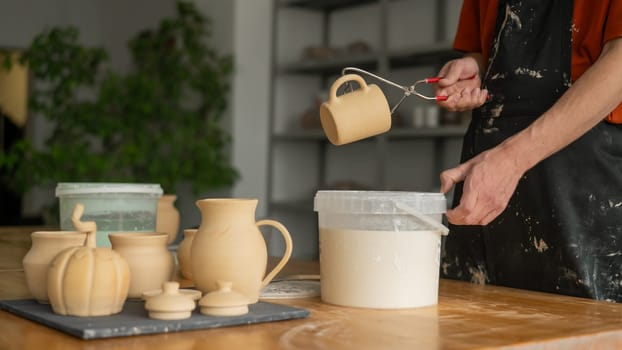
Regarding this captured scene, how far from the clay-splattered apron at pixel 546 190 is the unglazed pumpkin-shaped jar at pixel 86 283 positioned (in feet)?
2.92

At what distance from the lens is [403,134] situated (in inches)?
169

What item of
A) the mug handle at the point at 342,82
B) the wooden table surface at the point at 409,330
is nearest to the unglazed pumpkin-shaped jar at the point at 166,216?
the wooden table surface at the point at 409,330

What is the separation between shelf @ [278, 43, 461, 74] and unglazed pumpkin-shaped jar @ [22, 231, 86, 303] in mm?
2922

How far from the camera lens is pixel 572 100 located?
1.49 meters

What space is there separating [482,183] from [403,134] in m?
2.88

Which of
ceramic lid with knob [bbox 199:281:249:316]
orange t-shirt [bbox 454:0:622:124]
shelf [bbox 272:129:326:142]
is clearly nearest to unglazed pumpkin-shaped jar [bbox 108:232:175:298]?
ceramic lid with knob [bbox 199:281:249:316]

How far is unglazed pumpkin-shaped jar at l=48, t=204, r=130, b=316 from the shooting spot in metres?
1.06

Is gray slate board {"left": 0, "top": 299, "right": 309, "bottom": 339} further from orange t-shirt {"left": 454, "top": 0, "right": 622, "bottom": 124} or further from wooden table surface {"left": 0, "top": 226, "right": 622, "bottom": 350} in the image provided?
orange t-shirt {"left": 454, "top": 0, "right": 622, "bottom": 124}

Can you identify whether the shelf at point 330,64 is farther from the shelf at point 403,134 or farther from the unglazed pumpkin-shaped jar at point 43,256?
the unglazed pumpkin-shaped jar at point 43,256

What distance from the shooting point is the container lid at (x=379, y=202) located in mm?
1257

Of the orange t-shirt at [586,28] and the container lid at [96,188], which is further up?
the orange t-shirt at [586,28]

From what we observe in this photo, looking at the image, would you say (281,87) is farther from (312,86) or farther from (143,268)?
(143,268)

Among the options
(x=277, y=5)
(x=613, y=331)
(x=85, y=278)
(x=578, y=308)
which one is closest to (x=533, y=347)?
(x=613, y=331)

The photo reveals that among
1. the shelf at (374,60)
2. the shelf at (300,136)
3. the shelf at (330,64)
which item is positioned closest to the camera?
the shelf at (374,60)
